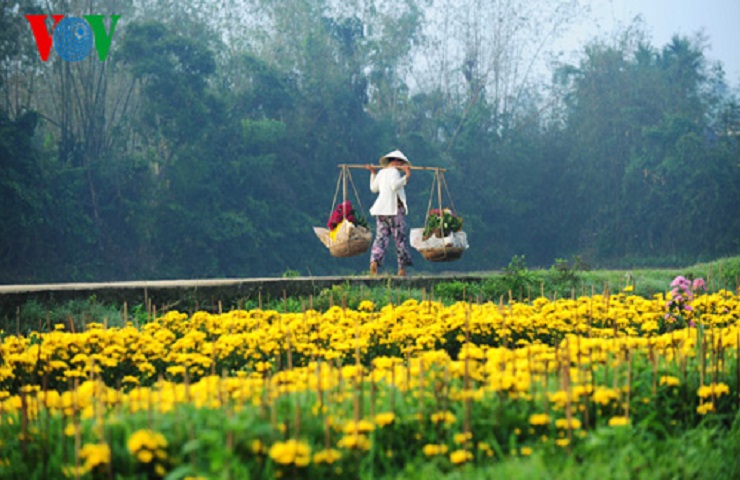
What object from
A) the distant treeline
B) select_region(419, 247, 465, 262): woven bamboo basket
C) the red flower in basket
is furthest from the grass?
the distant treeline

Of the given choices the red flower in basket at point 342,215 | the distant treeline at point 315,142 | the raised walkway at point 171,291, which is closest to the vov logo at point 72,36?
the distant treeline at point 315,142

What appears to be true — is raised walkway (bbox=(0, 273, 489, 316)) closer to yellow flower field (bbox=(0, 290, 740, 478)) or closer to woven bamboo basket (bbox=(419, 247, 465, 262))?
woven bamboo basket (bbox=(419, 247, 465, 262))

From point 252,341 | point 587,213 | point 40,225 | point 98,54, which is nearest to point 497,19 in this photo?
point 587,213

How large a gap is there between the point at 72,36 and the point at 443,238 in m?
11.1

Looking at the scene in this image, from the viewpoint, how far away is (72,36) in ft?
59.2

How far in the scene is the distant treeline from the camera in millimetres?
18797

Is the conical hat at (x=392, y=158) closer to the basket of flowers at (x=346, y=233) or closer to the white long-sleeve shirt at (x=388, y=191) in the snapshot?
the white long-sleeve shirt at (x=388, y=191)

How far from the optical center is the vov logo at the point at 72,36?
17.7 metres

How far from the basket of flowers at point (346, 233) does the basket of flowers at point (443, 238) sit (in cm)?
61

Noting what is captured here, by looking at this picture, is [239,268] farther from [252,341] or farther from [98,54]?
[252,341]

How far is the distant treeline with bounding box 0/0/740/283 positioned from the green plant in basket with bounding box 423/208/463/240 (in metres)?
9.40

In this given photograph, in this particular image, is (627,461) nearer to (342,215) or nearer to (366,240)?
(366,240)

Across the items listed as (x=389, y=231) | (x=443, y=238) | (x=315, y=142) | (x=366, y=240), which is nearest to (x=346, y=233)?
(x=366, y=240)

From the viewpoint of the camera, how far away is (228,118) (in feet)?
67.7
